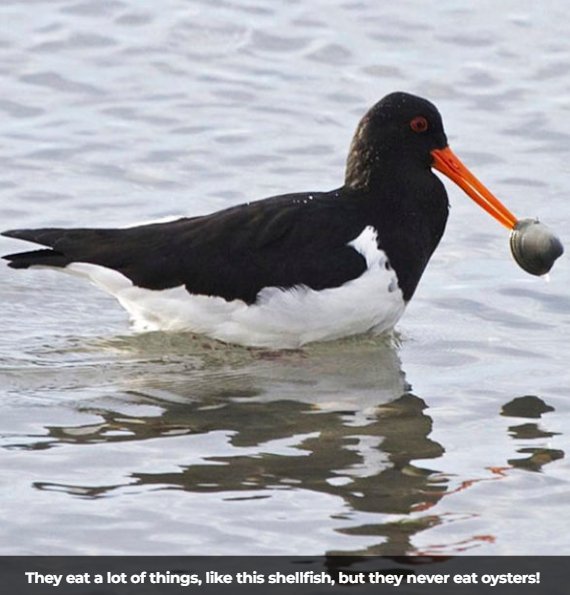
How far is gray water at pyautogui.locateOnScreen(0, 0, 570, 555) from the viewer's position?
622 cm

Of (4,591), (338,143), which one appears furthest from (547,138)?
(4,591)

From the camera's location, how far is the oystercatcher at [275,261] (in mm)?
7953

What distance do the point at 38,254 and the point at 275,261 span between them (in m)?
1.14

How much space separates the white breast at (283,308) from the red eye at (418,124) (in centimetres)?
66

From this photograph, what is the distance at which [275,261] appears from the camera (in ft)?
26.3

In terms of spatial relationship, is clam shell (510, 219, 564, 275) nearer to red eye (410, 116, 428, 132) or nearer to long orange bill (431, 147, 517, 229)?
long orange bill (431, 147, 517, 229)

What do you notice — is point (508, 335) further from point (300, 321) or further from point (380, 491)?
point (380, 491)

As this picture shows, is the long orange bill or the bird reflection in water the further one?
the long orange bill

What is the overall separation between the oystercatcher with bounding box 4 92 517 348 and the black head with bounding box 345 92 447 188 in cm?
4

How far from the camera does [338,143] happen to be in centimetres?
1105

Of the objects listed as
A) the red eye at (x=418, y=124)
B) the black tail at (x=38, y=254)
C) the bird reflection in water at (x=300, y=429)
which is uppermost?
the red eye at (x=418, y=124)
